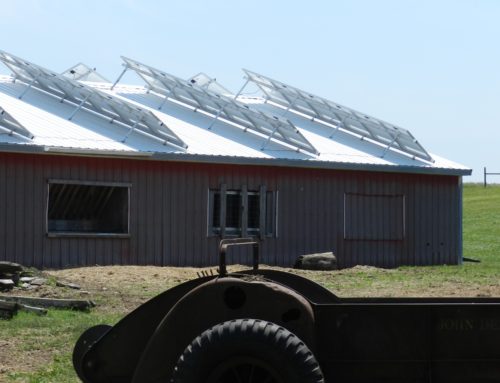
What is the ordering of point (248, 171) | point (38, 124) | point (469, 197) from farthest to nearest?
point (469, 197), point (248, 171), point (38, 124)

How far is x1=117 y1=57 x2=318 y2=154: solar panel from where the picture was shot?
92.8 ft

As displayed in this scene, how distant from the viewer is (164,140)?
84.1ft

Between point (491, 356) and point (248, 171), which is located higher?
point (248, 171)

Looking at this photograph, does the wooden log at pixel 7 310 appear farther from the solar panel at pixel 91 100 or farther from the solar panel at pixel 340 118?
the solar panel at pixel 340 118

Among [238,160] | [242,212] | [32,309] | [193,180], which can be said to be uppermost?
[238,160]

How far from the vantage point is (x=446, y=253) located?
29.9 meters

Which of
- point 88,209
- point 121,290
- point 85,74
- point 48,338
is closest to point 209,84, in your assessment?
point 85,74

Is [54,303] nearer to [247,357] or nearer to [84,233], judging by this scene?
[247,357]

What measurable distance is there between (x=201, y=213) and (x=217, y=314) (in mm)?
18850

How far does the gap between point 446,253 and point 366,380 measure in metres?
23.3

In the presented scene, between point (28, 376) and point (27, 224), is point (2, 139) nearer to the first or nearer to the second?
point (27, 224)

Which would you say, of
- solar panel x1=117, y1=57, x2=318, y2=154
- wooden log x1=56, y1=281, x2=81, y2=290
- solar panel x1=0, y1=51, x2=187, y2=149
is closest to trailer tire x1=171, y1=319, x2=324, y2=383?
wooden log x1=56, y1=281, x2=81, y2=290

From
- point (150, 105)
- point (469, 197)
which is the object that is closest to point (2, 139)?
point (150, 105)

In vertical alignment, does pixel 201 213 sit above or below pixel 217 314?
above
